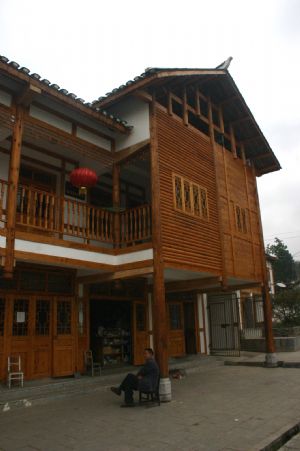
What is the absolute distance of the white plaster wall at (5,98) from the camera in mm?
8659

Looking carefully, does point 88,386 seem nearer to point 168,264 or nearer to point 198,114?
point 168,264

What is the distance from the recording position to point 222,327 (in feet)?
57.6

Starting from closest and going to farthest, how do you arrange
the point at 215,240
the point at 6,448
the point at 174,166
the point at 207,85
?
the point at 6,448 < the point at 174,166 < the point at 215,240 < the point at 207,85

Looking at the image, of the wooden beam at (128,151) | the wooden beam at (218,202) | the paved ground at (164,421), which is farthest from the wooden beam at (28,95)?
the paved ground at (164,421)

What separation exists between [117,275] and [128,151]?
3305mm

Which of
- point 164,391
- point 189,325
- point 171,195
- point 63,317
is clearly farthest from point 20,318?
point 189,325

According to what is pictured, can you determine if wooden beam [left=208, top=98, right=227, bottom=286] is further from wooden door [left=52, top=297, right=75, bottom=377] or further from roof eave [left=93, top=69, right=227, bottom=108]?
wooden door [left=52, top=297, right=75, bottom=377]

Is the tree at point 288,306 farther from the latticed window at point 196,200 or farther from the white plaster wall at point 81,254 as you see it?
the white plaster wall at point 81,254

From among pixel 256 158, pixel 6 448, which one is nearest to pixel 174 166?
pixel 256 158

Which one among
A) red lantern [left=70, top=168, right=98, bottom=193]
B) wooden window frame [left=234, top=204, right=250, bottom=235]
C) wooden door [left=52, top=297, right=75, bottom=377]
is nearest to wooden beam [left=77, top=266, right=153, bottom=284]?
wooden door [left=52, top=297, right=75, bottom=377]

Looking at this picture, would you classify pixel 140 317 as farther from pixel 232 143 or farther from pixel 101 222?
pixel 232 143

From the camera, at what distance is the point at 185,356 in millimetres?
15648

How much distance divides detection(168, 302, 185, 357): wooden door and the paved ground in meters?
4.65

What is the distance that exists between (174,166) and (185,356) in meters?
8.18
